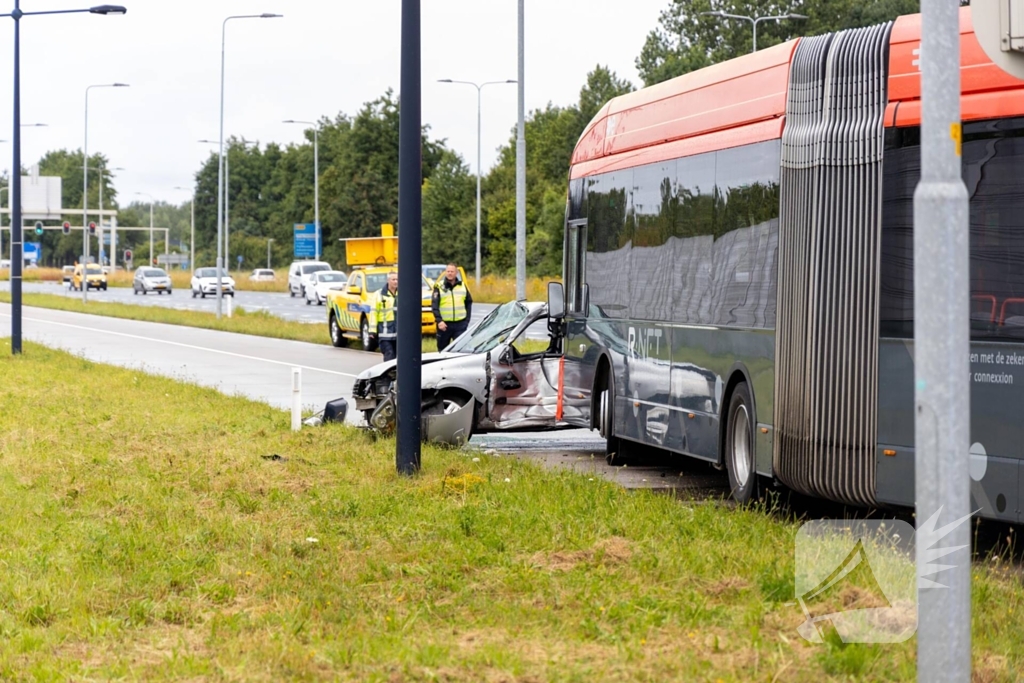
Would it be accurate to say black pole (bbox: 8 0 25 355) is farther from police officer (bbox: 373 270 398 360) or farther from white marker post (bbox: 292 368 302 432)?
white marker post (bbox: 292 368 302 432)

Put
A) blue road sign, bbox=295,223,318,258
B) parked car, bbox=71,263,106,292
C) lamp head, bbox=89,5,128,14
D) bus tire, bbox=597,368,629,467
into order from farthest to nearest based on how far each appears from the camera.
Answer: blue road sign, bbox=295,223,318,258, parked car, bbox=71,263,106,292, lamp head, bbox=89,5,128,14, bus tire, bbox=597,368,629,467

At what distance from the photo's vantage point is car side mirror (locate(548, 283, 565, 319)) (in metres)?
14.4

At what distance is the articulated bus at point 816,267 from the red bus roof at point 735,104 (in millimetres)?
17

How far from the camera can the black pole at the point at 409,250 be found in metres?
11.1

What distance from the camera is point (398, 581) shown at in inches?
295

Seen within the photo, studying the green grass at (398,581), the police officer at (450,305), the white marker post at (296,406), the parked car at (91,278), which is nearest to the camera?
the green grass at (398,581)

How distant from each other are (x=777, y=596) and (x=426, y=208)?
88100 mm

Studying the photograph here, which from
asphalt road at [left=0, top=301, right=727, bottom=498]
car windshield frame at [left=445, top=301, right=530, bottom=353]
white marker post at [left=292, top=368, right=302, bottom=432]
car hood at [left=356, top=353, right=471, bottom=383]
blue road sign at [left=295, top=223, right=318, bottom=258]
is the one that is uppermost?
blue road sign at [left=295, top=223, right=318, bottom=258]

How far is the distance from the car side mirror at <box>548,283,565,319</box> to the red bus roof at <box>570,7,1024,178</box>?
1091mm

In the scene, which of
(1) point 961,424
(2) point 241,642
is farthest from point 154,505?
(1) point 961,424

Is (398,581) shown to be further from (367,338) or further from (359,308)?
(359,308)

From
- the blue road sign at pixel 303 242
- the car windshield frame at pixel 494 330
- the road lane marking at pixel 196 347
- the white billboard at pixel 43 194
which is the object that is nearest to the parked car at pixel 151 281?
the white billboard at pixel 43 194

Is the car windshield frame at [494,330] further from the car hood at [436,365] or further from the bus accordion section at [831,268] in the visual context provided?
the bus accordion section at [831,268]

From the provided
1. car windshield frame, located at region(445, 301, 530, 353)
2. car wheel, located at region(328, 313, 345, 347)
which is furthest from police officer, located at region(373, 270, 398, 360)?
car wheel, located at region(328, 313, 345, 347)
